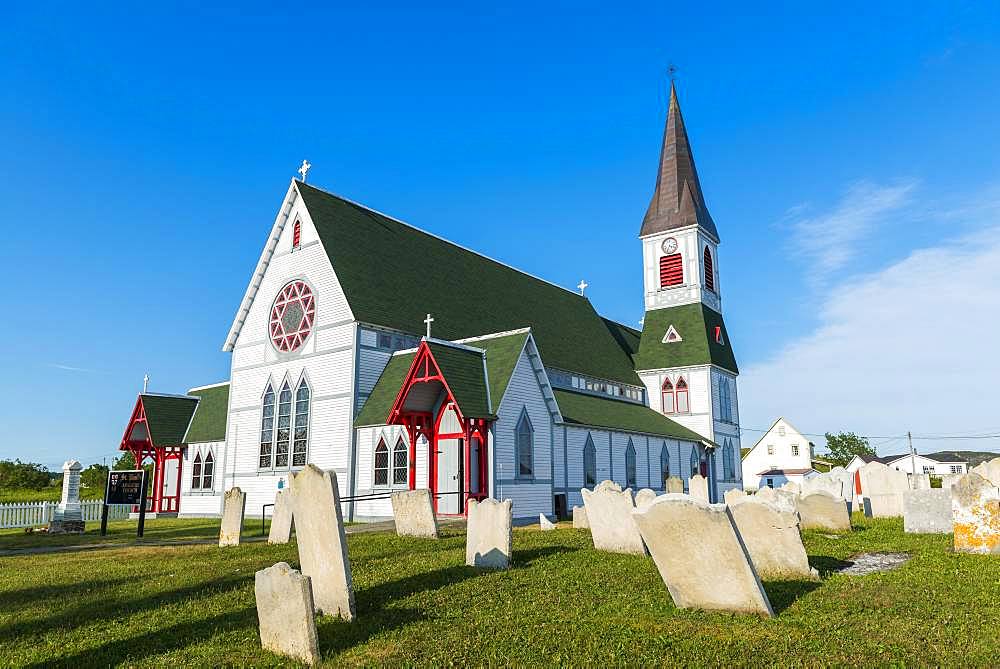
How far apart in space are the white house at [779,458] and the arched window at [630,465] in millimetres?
46878

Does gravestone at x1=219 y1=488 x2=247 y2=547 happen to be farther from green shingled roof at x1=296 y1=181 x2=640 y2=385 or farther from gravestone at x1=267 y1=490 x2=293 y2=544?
green shingled roof at x1=296 y1=181 x2=640 y2=385

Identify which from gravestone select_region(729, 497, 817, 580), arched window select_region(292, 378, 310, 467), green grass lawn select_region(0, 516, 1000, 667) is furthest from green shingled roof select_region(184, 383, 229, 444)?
gravestone select_region(729, 497, 817, 580)

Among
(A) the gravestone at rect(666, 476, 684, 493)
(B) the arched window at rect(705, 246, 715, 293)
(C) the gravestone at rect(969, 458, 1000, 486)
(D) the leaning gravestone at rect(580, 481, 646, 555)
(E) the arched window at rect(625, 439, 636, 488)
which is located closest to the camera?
(D) the leaning gravestone at rect(580, 481, 646, 555)

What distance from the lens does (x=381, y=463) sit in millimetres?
26953

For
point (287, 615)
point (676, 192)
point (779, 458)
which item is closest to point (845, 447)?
point (779, 458)

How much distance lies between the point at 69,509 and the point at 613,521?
21.8 metres

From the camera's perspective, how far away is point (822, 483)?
23.2 metres

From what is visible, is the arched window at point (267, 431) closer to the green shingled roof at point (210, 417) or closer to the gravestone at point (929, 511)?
the green shingled roof at point (210, 417)

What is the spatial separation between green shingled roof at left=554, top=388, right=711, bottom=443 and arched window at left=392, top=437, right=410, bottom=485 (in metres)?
7.13

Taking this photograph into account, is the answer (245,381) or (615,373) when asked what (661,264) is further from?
(245,381)

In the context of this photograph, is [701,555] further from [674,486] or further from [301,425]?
[301,425]

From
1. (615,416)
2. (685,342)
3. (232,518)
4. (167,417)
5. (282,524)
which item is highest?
(685,342)

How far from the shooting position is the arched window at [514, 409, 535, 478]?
2650 cm

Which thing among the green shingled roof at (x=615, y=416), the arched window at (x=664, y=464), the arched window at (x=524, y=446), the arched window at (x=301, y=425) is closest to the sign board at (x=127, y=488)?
the arched window at (x=301, y=425)
